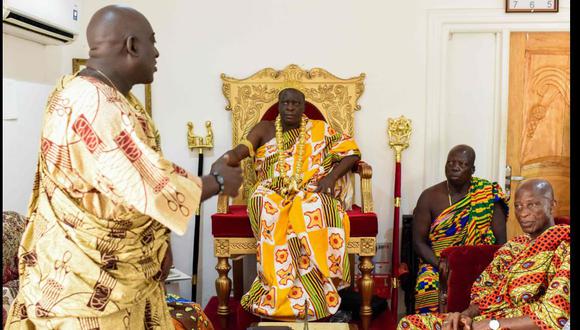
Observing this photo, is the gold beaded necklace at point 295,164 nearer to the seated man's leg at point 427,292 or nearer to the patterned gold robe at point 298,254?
the patterned gold robe at point 298,254

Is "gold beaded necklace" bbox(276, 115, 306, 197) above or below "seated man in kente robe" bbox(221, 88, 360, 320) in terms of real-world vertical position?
above

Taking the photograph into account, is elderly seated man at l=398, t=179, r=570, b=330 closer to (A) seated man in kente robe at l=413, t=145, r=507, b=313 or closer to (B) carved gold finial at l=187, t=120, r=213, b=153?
(A) seated man in kente robe at l=413, t=145, r=507, b=313

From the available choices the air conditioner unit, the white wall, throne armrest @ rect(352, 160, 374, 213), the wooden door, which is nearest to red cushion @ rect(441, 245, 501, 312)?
throne armrest @ rect(352, 160, 374, 213)

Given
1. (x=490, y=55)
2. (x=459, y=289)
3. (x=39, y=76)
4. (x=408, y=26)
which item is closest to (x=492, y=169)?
(x=490, y=55)

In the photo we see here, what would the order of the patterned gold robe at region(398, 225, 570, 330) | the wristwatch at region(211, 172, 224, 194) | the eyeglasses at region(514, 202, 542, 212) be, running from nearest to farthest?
1. the wristwatch at region(211, 172, 224, 194)
2. the patterned gold robe at region(398, 225, 570, 330)
3. the eyeglasses at region(514, 202, 542, 212)

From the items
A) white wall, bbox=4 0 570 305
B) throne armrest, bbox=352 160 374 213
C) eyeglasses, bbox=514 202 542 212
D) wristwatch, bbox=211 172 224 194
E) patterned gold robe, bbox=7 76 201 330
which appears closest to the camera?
patterned gold robe, bbox=7 76 201 330

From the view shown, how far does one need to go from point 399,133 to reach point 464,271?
2057 millimetres

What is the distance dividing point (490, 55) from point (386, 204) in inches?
59.2

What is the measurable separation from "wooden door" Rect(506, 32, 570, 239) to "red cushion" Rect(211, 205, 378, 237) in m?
1.71

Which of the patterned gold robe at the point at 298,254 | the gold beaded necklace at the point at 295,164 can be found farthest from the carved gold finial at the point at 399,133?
the patterned gold robe at the point at 298,254

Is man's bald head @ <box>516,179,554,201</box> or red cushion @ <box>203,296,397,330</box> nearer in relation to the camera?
man's bald head @ <box>516,179,554,201</box>

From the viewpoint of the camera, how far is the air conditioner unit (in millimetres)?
4086

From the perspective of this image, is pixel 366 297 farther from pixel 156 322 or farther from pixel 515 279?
pixel 156 322

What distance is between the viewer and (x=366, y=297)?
4438mm
